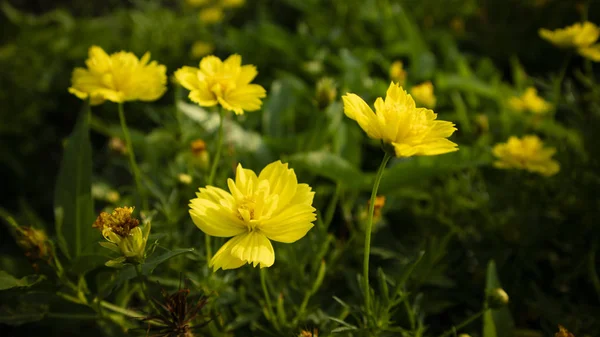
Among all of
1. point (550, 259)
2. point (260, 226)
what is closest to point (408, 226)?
point (550, 259)

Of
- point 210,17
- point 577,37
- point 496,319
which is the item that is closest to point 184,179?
point 496,319

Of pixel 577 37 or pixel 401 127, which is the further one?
pixel 577 37

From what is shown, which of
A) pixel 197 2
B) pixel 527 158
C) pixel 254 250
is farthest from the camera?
pixel 197 2

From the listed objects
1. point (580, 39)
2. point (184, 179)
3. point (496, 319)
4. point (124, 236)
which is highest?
point (580, 39)

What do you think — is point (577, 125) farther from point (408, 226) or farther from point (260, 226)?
point (260, 226)

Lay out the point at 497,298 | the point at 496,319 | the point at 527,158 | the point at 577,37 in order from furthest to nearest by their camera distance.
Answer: the point at 577,37, the point at 527,158, the point at 496,319, the point at 497,298

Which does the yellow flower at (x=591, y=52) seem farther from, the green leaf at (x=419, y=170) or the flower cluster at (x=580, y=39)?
the green leaf at (x=419, y=170)

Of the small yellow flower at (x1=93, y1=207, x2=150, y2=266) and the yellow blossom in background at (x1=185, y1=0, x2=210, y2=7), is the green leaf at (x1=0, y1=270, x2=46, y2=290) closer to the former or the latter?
the small yellow flower at (x1=93, y1=207, x2=150, y2=266)

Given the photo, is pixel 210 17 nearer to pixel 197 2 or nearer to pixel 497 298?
pixel 197 2
